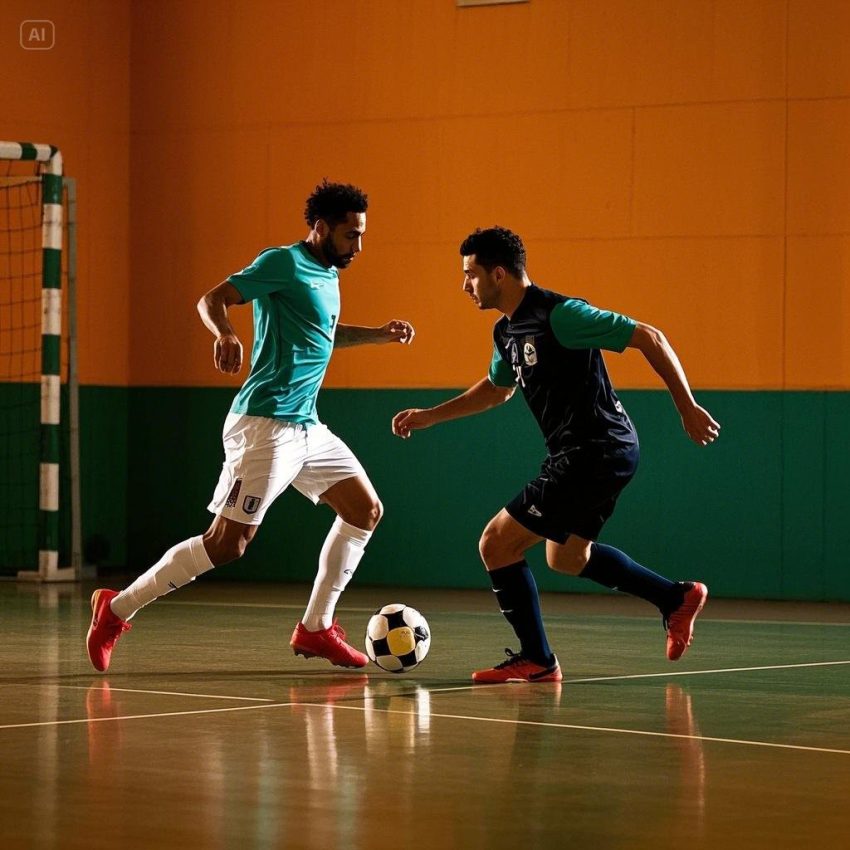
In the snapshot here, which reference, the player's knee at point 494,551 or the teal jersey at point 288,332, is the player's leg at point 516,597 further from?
the teal jersey at point 288,332

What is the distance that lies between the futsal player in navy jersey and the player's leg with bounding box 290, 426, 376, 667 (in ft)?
2.22

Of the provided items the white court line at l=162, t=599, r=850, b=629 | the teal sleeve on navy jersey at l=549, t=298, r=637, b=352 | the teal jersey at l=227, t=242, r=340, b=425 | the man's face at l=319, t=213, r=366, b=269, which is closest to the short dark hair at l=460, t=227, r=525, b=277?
the teal sleeve on navy jersey at l=549, t=298, r=637, b=352

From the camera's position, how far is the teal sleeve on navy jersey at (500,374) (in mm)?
7738

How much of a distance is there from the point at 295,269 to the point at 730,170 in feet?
18.7

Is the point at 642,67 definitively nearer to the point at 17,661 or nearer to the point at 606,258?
the point at 606,258

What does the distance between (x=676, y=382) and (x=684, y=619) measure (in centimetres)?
113

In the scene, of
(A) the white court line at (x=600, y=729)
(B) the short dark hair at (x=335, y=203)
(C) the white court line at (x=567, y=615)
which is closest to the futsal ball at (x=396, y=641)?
(A) the white court line at (x=600, y=729)

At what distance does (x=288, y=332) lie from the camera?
779cm

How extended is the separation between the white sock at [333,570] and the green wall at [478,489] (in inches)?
206

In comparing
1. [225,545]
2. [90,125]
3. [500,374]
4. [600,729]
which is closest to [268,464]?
[225,545]

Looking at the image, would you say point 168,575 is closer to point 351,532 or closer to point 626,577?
point 351,532

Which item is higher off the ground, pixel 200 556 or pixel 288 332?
pixel 288 332

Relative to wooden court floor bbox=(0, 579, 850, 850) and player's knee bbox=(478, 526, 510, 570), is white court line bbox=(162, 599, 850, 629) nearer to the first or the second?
wooden court floor bbox=(0, 579, 850, 850)

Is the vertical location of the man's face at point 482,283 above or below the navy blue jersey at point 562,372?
above
